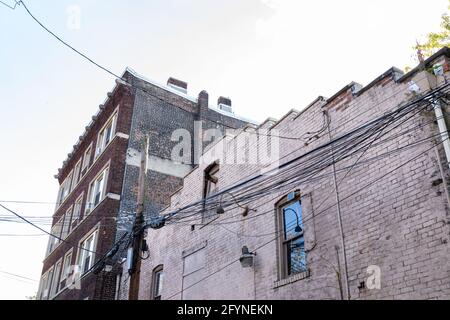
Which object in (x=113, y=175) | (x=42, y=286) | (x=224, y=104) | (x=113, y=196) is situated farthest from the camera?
(x=224, y=104)

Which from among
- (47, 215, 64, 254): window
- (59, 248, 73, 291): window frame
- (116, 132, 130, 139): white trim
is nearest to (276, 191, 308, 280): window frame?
(116, 132, 130, 139): white trim

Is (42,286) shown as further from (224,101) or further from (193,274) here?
(193,274)

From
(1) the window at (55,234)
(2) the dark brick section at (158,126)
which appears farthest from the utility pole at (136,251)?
(1) the window at (55,234)

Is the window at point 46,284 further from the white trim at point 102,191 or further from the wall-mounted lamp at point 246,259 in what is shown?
the wall-mounted lamp at point 246,259

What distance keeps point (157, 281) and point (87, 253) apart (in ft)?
23.4

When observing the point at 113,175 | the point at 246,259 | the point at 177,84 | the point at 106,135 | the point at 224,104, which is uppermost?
the point at 177,84

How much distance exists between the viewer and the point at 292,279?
1025cm

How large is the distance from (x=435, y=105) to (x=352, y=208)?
244cm

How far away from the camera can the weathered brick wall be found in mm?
7938

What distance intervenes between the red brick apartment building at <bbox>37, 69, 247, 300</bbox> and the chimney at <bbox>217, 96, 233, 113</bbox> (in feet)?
1.73

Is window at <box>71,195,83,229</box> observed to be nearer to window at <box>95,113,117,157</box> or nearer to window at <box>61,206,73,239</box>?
window at <box>61,206,73,239</box>

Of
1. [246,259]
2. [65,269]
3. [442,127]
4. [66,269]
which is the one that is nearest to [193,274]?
[246,259]

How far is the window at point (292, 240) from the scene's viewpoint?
1060 centimetres
